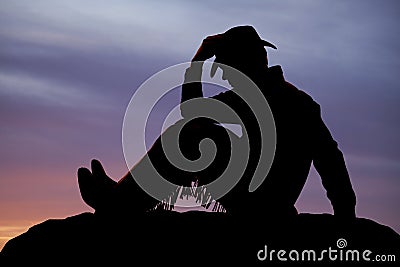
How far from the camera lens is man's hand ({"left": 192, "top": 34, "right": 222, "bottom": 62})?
8.45m

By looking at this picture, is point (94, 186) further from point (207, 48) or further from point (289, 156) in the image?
point (289, 156)

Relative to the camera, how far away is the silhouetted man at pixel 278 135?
8430 mm

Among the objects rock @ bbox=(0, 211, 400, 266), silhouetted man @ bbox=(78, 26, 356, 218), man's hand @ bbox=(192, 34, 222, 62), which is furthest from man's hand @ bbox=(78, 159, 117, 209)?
man's hand @ bbox=(192, 34, 222, 62)

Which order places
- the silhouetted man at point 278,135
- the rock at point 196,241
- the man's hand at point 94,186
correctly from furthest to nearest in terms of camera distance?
1. the silhouetted man at point 278,135
2. the rock at point 196,241
3. the man's hand at point 94,186

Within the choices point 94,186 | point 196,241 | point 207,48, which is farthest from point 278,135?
point 94,186

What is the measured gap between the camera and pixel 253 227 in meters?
8.41

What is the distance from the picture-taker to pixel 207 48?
8.48 m

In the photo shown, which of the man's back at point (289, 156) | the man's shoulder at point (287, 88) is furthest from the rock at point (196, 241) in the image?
the man's shoulder at point (287, 88)

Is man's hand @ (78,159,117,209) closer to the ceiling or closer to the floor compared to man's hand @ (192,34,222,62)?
closer to the floor

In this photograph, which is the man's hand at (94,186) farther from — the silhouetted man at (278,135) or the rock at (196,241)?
the silhouetted man at (278,135)

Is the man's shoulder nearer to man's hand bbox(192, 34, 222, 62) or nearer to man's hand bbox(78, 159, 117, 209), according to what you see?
man's hand bbox(192, 34, 222, 62)

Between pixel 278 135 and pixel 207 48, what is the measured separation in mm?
1521

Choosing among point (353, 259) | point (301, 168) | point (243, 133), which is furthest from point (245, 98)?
point (353, 259)

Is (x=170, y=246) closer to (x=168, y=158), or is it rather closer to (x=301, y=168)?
(x=168, y=158)
